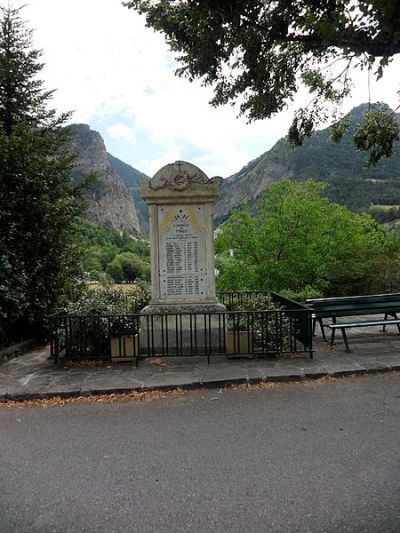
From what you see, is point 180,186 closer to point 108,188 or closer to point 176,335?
point 176,335

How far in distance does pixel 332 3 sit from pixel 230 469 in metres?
4.16

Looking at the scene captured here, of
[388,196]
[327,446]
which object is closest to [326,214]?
[327,446]

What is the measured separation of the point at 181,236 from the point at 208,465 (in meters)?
4.48

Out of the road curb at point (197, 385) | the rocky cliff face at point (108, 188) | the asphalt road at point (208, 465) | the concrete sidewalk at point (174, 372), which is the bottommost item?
the asphalt road at point (208, 465)

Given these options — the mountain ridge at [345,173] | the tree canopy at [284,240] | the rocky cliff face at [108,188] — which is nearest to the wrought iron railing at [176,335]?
the tree canopy at [284,240]

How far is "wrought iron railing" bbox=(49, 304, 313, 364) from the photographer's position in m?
6.07

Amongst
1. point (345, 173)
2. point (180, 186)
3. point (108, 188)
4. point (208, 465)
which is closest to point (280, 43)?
point (180, 186)

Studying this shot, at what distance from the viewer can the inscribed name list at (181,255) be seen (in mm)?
6957

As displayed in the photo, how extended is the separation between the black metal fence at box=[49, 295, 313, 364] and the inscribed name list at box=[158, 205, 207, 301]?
551 mm

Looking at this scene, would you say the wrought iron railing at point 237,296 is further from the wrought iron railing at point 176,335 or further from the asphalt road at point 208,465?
the asphalt road at point 208,465

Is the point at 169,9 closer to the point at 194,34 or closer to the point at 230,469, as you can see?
the point at 194,34

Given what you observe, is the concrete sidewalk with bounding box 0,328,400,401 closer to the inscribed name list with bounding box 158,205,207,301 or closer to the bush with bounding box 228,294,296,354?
the bush with bounding box 228,294,296,354

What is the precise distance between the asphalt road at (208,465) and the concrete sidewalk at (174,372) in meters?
0.42

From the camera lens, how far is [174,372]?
5.56m
